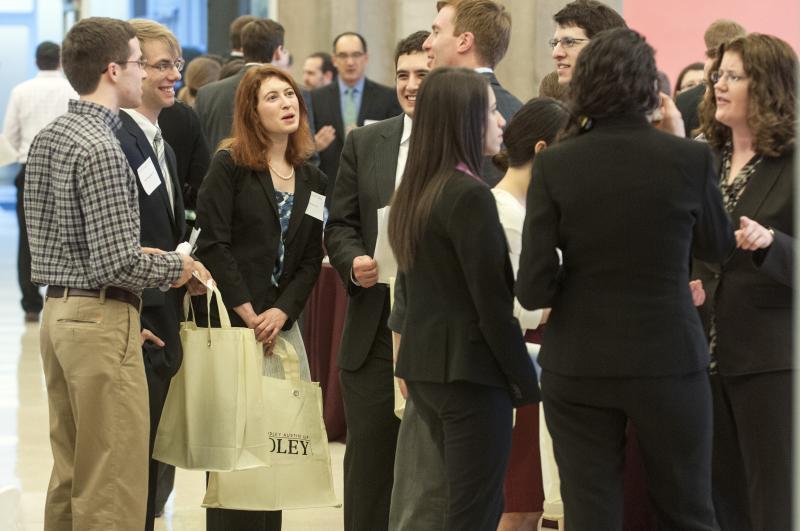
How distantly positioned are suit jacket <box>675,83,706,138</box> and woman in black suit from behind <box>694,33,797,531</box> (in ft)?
7.08

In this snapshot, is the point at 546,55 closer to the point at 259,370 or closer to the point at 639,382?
the point at 259,370

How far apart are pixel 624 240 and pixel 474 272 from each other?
0.36 m

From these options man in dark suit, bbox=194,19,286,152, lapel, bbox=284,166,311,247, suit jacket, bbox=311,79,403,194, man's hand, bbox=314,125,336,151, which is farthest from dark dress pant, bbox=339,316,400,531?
suit jacket, bbox=311,79,403,194

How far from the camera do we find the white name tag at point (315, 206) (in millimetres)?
4242

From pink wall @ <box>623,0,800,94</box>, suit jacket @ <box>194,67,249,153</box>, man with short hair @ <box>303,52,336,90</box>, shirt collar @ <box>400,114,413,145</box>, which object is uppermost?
pink wall @ <box>623,0,800,94</box>

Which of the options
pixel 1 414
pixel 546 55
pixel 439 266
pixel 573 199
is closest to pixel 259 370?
pixel 439 266

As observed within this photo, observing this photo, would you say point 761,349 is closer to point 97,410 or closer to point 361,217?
point 361,217

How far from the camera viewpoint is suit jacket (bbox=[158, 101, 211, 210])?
16.5ft

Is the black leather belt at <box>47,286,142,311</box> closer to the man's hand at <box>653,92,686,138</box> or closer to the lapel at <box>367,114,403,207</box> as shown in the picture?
the lapel at <box>367,114,403,207</box>

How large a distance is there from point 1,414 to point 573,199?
16.0 ft

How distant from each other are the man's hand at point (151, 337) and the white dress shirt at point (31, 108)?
257 inches

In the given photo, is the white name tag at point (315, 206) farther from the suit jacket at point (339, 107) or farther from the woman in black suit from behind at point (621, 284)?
the suit jacket at point (339, 107)

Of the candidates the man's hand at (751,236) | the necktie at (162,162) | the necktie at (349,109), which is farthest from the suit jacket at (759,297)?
the necktie at (349,109)

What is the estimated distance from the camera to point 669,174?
2.88 metres
